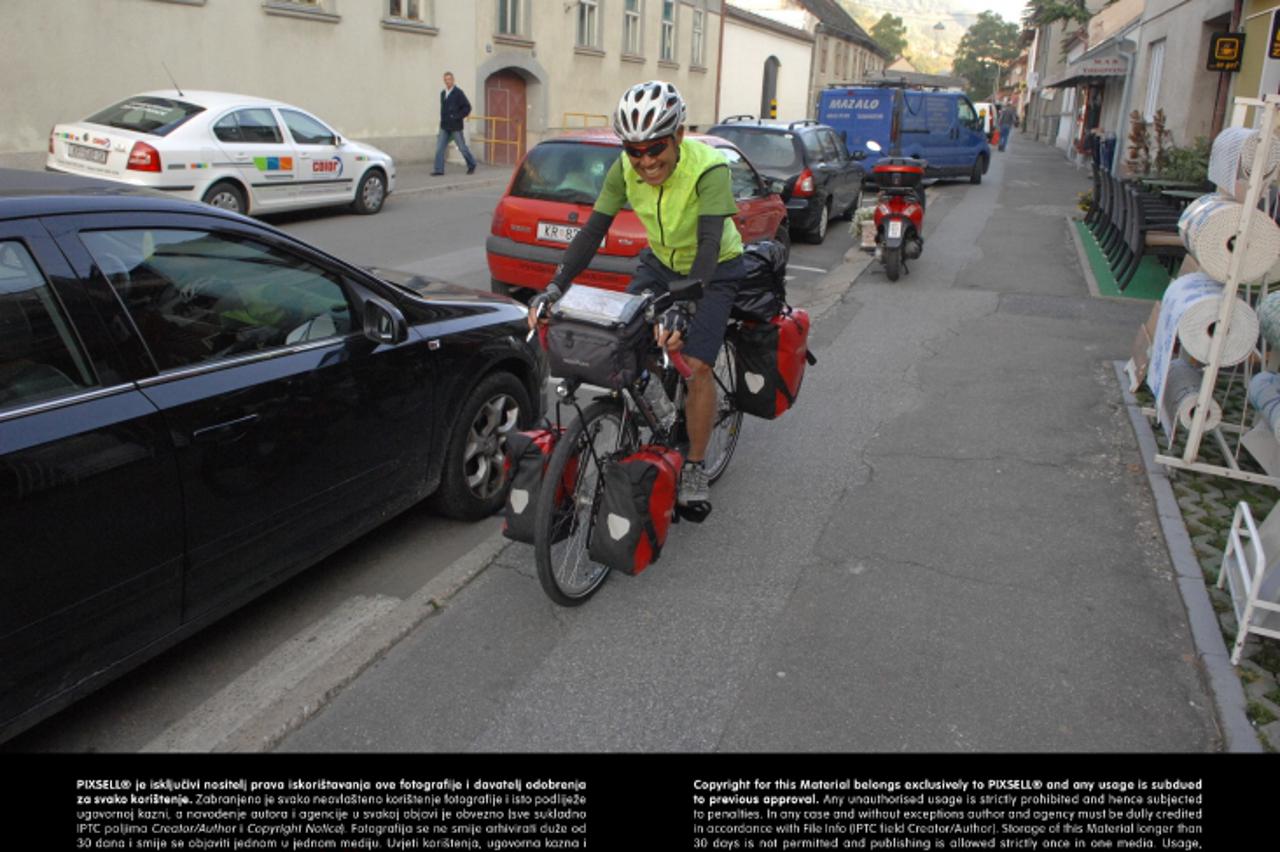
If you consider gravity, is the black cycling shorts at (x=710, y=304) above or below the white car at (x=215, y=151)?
below

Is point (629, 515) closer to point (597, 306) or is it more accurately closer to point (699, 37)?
point (597, 306)

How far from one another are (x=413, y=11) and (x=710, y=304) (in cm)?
2031

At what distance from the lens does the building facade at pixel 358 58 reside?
1441cm

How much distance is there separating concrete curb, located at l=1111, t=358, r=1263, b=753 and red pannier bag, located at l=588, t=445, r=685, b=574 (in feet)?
6.66

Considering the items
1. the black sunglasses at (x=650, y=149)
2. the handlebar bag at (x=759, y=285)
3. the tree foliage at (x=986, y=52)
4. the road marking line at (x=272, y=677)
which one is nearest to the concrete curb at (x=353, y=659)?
the road marking line at (x=272, y=677)

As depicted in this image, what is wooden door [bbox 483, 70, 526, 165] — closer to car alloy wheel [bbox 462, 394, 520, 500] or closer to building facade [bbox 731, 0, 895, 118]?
car alloy wheel [bbox 462, 394, 520, 500]

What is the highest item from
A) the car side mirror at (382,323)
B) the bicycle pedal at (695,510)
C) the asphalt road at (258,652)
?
the car side mirror at (382,323)

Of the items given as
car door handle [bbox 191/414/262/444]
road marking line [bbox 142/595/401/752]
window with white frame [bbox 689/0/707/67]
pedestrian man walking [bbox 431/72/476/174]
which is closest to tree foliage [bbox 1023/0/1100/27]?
window with white frame [bbox 689/0/707/67]

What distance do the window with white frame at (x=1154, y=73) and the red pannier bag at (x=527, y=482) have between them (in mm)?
21996

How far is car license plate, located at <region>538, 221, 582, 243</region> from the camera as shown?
Result: 25.4ft

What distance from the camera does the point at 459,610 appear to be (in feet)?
12.7

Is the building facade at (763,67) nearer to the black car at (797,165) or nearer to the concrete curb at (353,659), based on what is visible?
the black car at (797,165)
